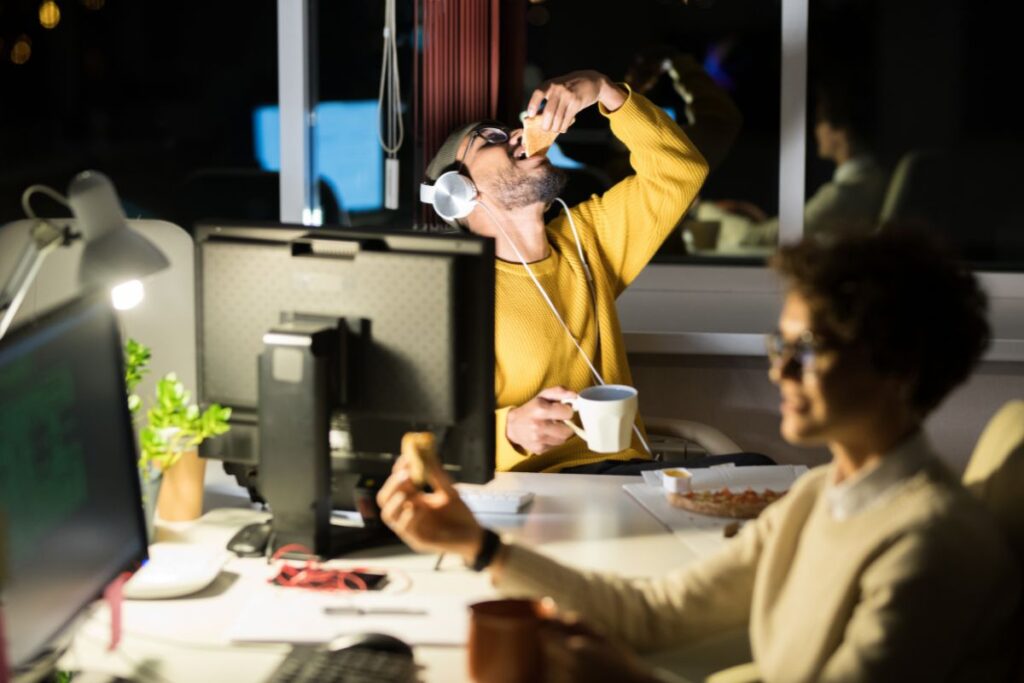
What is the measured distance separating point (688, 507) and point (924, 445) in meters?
0.76

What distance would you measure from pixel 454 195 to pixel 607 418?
3.06ft

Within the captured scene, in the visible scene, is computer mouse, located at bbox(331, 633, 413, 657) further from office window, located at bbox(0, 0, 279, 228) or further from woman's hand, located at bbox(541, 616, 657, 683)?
office window, located at bbox(0, 0, 279, 228)

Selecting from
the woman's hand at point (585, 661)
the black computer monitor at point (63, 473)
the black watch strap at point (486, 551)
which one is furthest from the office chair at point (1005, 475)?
the black computer monitor at point (63, 473)

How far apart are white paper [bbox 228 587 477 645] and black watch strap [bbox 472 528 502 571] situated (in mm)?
89

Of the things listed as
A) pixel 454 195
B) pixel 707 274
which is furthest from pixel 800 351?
pixel 707 274

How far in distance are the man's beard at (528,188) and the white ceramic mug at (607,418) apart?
930 mm

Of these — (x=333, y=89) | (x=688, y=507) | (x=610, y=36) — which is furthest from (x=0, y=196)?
(x=688, y=507)

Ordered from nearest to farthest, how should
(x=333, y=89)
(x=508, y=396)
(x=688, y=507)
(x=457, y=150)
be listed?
(x=688, y=507) < (x=508, y=396) < (x=457, y=150) < (x=333, y=89)

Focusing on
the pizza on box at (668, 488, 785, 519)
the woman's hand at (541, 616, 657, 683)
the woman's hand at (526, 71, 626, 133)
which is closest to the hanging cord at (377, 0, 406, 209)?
the woman's hand at (526, 71, 626, 133)

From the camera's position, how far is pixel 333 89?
13.3ft

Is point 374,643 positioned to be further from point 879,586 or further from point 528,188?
point 528,188

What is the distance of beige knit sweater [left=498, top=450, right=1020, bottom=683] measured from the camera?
1352mm

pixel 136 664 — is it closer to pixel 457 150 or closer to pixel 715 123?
pixel 457 150

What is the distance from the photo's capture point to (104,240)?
1836 millimetres
